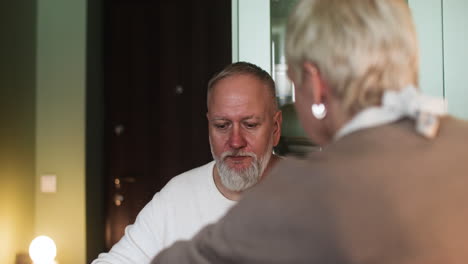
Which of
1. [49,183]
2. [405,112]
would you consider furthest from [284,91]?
[405,112]

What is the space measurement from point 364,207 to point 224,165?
A: 854 millimetres

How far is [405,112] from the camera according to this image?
60cm

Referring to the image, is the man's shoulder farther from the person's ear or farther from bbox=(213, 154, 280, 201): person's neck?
the person's ear

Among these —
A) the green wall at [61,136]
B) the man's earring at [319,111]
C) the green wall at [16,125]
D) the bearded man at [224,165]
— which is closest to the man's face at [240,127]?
the bearded man at [224,165]

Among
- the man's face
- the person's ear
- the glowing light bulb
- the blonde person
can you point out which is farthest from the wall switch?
the person's ear

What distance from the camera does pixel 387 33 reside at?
63 cm

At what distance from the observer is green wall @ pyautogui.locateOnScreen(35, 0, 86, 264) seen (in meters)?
2.72

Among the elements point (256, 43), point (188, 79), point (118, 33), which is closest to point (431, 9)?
point (256, 43)

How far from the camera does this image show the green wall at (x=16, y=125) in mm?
2342

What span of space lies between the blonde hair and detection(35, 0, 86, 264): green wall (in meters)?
2.32

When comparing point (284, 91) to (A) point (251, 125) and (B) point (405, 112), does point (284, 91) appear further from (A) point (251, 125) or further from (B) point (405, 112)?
(B) point (405, 112)

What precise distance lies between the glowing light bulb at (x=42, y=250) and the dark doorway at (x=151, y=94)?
0.61m

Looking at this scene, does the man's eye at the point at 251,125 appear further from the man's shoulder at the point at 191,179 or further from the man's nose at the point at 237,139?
the man's shoulder at the point at 191,179

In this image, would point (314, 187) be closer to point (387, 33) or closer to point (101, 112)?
point (387, 33)
